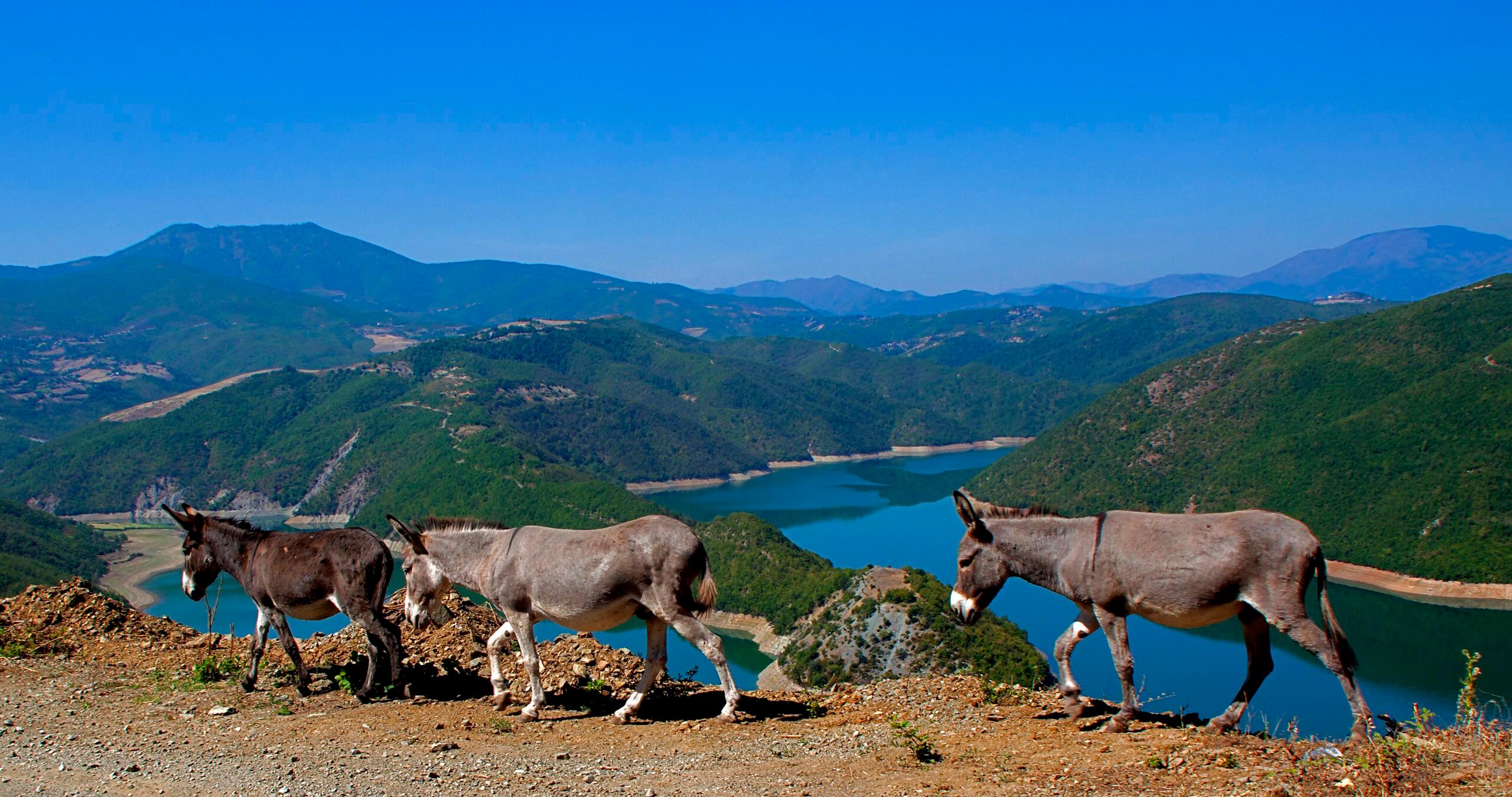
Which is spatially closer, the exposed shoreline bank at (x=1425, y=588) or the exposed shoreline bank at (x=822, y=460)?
the exposed shoreline bank at (x=1425, y=588)

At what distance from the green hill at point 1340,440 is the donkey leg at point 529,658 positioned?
62246 mm

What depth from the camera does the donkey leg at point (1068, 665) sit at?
26.1 feet

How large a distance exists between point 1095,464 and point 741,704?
333 feet

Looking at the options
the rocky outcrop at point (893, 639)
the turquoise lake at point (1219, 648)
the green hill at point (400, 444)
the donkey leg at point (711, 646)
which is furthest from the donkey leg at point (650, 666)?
the green hill at point (400, 444)

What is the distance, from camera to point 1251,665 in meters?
7.80

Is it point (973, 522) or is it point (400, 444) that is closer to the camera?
point (973, 522)

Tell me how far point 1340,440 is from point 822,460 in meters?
103

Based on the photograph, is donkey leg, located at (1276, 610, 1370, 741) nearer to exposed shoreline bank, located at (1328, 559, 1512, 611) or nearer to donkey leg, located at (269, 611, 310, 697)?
donkey leg, located at (269, 611, 310, 697)

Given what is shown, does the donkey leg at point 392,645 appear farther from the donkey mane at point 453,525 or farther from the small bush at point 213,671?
the small bush at point 213,671

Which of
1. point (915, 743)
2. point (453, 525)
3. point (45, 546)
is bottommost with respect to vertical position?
point (45, 546)

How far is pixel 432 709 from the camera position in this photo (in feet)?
30.1

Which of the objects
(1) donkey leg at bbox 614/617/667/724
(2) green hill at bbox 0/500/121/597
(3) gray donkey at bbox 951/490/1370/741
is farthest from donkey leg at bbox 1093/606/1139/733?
(2) green hill at bbox 0/500/121/597

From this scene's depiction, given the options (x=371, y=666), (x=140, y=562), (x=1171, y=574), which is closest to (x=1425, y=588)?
(x=1171, y=574)

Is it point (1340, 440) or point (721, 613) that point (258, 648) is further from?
point (1340, 440)
